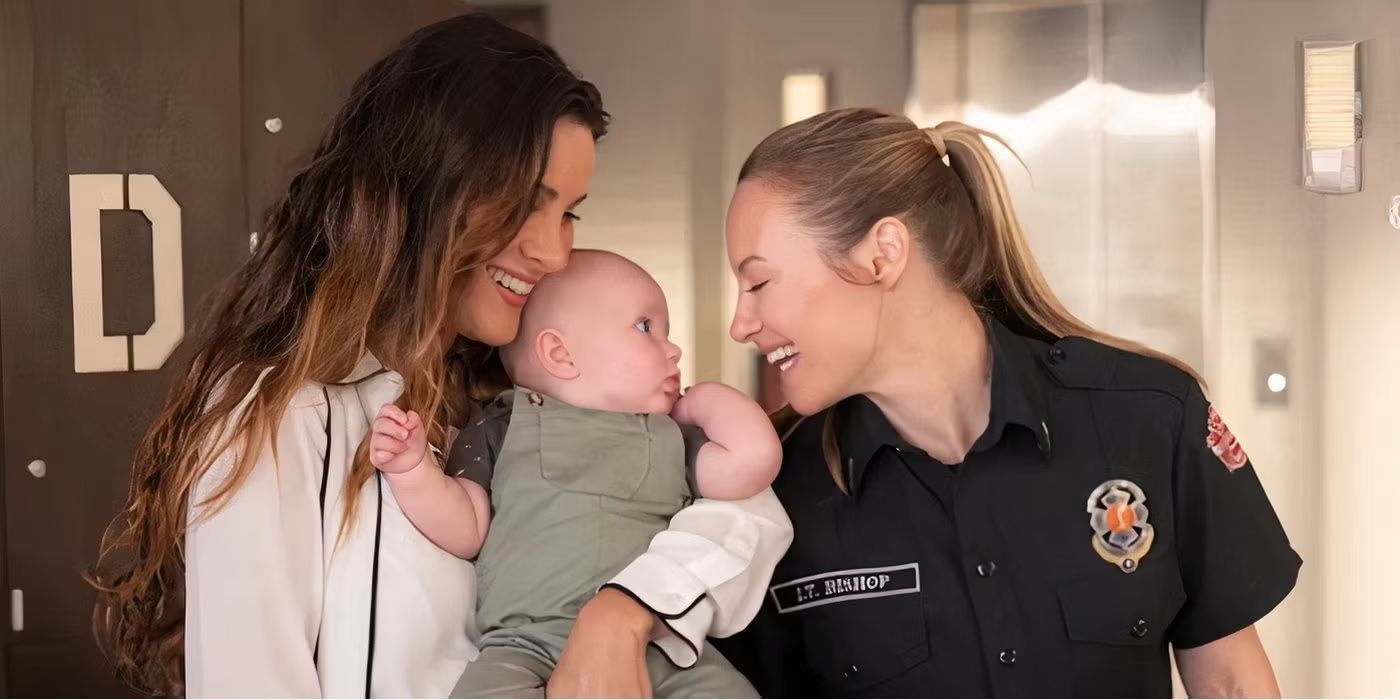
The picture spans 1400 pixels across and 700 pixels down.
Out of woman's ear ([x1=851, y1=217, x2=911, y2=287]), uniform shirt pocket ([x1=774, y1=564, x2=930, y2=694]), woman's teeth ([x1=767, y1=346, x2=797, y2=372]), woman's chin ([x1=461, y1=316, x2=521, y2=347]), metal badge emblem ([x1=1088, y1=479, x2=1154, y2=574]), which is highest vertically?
woman's ear ([x1=851, y1=217, x2=911, y2=287])

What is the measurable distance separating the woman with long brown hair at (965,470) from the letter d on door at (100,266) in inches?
36.6

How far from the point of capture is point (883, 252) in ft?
5.59

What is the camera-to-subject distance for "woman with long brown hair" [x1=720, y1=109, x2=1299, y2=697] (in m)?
1.70

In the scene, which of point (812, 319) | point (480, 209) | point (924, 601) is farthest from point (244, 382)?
point (924, 601)

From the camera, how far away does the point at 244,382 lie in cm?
151

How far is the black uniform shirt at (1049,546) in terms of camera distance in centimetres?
169

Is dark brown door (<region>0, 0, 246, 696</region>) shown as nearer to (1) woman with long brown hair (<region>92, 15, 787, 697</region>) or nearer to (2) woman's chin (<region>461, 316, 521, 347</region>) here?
(1) woman with long brown hair (<region>92, 15, 787, 697</region>)

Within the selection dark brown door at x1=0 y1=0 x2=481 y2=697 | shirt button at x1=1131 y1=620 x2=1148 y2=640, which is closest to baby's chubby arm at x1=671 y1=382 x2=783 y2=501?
shirt button at x1=1131 y1=620 x2=1148 y2=640

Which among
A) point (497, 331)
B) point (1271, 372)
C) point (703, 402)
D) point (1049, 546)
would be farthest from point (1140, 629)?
point (497, 331)

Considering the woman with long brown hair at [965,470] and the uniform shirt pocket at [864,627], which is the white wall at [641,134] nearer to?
the woman with long brown hair at [965,470]

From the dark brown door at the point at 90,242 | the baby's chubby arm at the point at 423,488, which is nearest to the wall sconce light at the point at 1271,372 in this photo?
the baby's chubby arm at the point at 423,488

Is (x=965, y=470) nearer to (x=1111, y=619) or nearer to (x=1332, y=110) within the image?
(x=1111, y=619)

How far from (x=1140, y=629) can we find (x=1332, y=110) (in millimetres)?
1021

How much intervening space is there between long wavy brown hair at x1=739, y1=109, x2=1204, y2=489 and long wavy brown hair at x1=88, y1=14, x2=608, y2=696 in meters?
0.32
